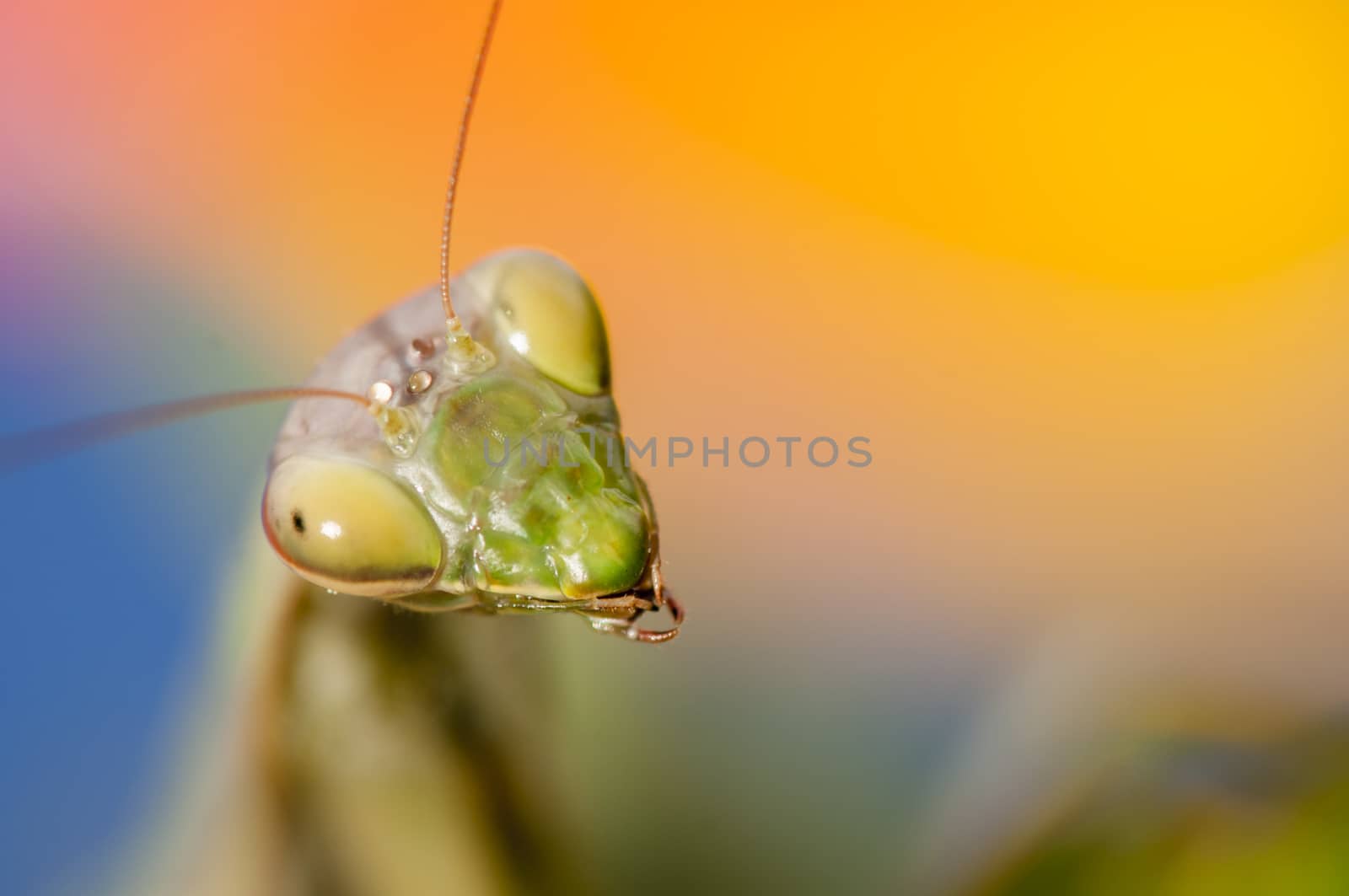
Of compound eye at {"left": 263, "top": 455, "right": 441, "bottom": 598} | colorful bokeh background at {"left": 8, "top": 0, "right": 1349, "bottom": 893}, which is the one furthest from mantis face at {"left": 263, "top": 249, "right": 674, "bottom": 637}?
colorful bokeh background at {"left": 8, "top": 0, "right": 1349, "bottom": 893}

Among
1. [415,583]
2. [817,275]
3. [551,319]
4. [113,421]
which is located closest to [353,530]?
[415,583]

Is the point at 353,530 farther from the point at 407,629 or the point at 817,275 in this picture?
the point at 817,275

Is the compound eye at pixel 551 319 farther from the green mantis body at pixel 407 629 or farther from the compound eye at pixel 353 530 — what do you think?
the compound eye at pixel 353 530

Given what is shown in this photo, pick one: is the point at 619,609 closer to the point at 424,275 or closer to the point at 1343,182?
the point at 424,275

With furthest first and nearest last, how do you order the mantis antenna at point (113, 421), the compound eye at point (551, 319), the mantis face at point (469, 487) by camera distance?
1. the compound eye at point (551, 319)
2. the mantis face at point (469, 487)
3. the mantis antenna at point (113, 421)

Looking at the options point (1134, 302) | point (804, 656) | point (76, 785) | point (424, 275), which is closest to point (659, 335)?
point (424, 275)

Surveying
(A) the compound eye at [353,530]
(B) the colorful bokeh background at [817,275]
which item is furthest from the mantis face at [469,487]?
(B) the colorful bokeh background at [817,275]
